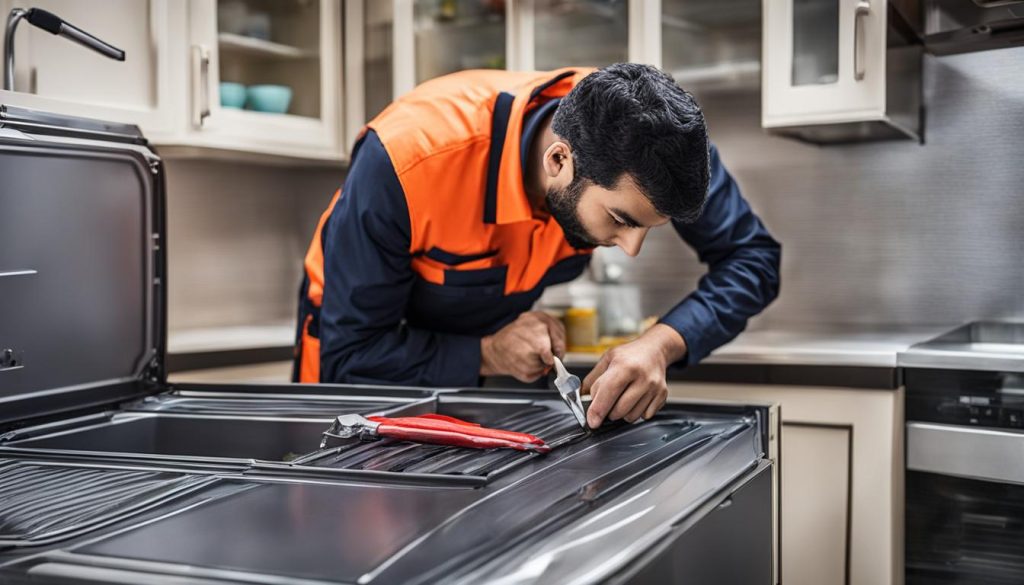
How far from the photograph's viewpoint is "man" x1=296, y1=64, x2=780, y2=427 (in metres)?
1.14

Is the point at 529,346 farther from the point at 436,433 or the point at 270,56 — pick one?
the point at 270,56

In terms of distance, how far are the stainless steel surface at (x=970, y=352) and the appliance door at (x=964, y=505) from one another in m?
0.11

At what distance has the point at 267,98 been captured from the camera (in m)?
2.33

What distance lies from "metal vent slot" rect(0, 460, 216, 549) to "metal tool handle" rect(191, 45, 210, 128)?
1404 mm

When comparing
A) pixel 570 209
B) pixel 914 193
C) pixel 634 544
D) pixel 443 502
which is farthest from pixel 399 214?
pixel 914 193

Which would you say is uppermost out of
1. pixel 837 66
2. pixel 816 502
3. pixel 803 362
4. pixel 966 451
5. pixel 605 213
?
pixel 837 66

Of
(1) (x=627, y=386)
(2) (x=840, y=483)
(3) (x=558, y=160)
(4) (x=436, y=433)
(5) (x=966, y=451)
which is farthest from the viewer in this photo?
(2) (x=840, y=483)

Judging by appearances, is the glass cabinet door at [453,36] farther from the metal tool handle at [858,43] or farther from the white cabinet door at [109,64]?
the metal tool handle at [858,43]

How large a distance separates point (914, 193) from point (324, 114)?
4.62 feet

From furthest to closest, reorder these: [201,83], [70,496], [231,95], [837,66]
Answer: [231,95], [201,83], [837,66], [70,496]

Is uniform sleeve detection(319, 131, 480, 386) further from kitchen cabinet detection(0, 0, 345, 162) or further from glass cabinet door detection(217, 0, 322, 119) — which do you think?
glass cabinet door detection(217, 0, 322, 119)

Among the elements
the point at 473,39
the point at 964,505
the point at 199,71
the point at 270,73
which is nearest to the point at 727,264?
the point at 964,505

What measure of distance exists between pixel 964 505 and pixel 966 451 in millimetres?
93

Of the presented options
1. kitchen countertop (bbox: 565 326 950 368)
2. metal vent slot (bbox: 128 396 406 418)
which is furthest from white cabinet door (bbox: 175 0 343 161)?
metal vent slot (bbox: 128 396 406 418)
